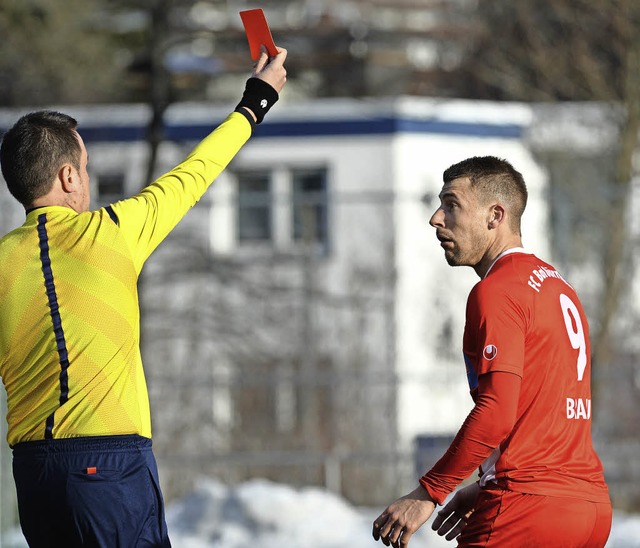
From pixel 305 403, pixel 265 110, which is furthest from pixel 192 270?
pixel 265 110

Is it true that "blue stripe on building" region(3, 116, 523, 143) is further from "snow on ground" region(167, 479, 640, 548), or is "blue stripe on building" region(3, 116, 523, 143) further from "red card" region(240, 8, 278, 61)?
"red card" region(240, 8, 278, 61)

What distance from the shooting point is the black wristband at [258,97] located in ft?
13.7

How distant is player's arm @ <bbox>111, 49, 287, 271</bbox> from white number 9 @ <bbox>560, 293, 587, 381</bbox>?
3.80 feet

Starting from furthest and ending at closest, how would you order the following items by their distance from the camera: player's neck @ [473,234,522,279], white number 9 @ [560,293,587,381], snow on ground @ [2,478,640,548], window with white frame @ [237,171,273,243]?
window with white frame @ [237,171,273,243], snow on ground @ [2,478,640,548], player's neck @ [473,234,522,279], white number 9 @ [560,293,587,381]

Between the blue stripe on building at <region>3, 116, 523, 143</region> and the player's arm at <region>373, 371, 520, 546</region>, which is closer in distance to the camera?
the player's arm at <region>373, 371, 520, 546</region>

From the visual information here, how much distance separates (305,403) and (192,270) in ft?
6.33

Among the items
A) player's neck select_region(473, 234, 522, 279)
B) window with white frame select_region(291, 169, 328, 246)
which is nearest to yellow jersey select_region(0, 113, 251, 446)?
player's neck select_region(473, 234, 522, 279)

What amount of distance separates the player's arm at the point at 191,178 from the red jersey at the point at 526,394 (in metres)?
0.92

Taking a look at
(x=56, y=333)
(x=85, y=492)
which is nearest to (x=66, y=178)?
(x=56, y=333)

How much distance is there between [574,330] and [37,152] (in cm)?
176

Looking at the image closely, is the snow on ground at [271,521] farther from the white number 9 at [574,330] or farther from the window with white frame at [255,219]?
the white number 9 at [574,330]

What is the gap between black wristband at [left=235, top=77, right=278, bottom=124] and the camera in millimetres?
4184

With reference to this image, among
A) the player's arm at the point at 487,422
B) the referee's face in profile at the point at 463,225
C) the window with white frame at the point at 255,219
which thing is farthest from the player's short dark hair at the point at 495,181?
the window with white frame at the point at 255,219

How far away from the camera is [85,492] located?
3.76 metres
